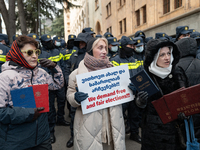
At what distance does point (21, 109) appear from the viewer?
1.83 metres

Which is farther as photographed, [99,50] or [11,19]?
[11,19]

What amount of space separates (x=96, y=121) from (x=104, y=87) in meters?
0.45

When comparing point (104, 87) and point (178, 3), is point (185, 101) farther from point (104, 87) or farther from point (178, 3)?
point (178, 3)

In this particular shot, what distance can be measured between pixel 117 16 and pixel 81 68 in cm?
2271

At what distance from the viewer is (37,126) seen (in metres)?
2.01

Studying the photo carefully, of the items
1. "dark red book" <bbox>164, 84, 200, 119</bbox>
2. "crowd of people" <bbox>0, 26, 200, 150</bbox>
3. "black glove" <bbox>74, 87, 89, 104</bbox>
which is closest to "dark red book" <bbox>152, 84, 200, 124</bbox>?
"dark red book" <bbox>164, 84, 200, 119</bbox>

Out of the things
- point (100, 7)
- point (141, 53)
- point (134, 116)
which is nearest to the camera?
point (134, 116)

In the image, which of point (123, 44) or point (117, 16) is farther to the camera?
point (117, 16)

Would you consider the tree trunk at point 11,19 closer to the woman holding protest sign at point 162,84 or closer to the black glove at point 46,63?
the black glove at point 46,63

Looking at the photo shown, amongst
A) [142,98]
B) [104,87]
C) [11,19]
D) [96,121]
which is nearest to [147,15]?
[11,19]

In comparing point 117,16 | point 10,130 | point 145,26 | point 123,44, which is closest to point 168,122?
point 10,130

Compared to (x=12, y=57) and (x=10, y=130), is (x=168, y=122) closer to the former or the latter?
(x=10, y=130)

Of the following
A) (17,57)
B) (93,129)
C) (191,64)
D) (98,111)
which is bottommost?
(93,129)

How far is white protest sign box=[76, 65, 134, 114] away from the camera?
6.94 ft
